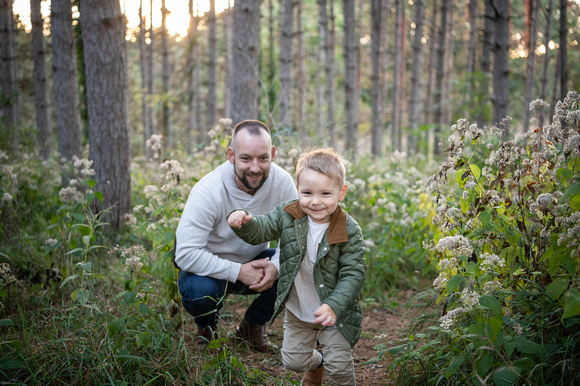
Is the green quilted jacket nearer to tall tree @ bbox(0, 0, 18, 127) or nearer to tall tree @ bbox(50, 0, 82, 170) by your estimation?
tall tree @ bbox(50, 0, 82, 170)

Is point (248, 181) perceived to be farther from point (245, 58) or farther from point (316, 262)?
point (245, 58)

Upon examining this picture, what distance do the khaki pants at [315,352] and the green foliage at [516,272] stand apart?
0.30 m

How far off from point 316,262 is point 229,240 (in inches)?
41.1

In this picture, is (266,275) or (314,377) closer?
(314,377)

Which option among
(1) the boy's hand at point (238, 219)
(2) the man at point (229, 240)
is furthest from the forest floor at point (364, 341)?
(1) the boy's hand at point (238, 219)

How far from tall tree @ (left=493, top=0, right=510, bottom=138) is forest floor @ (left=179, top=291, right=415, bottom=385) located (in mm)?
4087

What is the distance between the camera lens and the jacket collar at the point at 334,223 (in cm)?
249

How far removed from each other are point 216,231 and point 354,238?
1232 mm

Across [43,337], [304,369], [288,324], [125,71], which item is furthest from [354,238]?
[125,71]

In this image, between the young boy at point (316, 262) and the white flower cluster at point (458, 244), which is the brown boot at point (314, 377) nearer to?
the young boy at point (316, 262)

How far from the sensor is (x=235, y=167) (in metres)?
3.21

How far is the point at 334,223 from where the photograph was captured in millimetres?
2541

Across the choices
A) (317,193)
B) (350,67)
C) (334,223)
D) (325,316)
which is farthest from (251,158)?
(350,67)

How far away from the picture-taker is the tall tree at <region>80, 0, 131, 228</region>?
5384mm
